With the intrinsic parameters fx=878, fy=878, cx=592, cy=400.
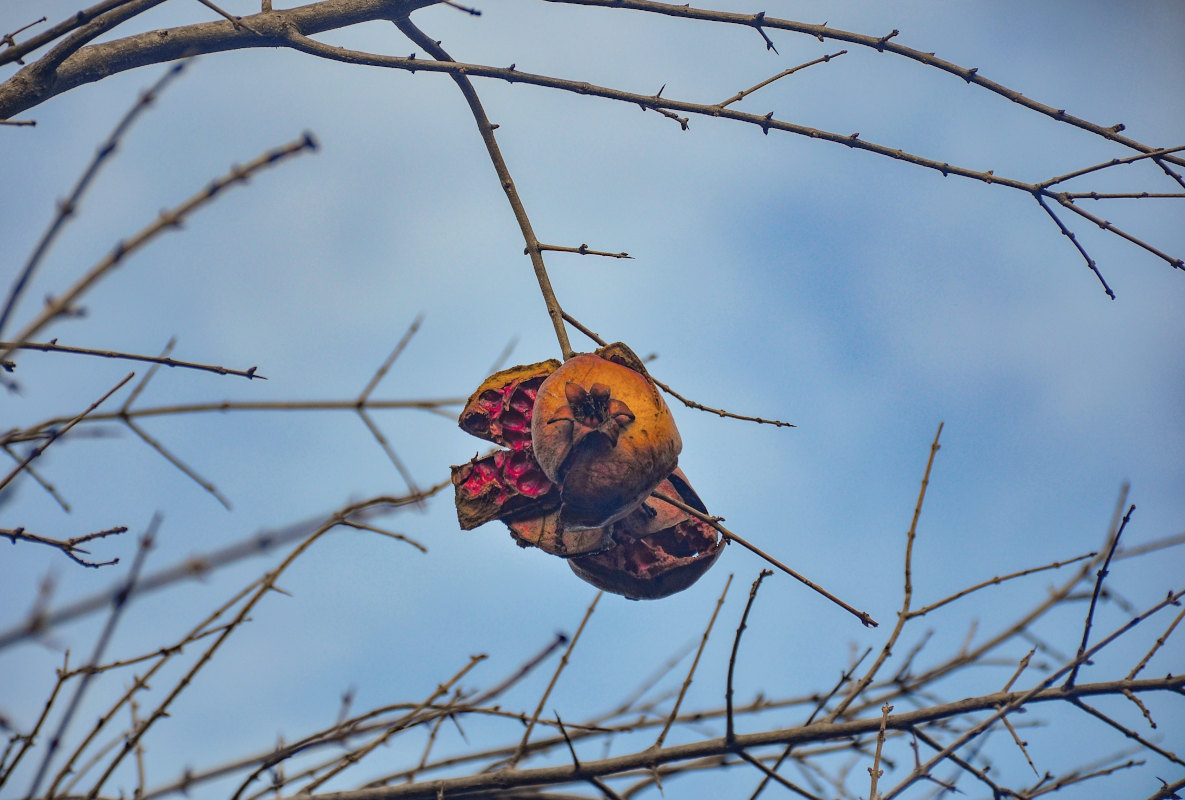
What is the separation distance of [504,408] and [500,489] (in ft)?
0.89

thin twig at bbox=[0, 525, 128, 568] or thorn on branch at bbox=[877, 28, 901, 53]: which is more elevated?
thorn on branch at bbox=[877, 28, 901, 53]

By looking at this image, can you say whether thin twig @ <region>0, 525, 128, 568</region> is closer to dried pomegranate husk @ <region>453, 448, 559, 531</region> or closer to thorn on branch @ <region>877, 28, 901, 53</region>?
dried pomegranate husk @ <region>453, 448, 559, 531</region>

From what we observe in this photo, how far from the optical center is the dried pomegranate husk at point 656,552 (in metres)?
2.80

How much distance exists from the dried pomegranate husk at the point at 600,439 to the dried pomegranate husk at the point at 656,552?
9.7 inches

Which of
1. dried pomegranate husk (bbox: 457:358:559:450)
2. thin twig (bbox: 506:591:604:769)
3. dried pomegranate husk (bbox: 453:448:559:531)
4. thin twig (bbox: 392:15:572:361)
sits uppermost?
thin twig (bbox: 392:15:572:361)

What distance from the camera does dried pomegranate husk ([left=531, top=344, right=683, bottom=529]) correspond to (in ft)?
7.98

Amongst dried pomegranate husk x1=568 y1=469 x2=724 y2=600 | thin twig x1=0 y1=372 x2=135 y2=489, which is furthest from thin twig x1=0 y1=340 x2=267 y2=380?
dried pomegranate husk x1=568 y1=469 x2=724 y2=600

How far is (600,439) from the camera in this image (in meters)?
2.44

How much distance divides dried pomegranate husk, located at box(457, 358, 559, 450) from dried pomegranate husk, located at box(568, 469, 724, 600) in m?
0.44

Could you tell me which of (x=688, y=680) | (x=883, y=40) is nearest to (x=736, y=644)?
(x=688, y=680)

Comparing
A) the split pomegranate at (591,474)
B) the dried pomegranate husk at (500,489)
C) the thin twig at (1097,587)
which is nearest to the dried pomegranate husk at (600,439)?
the split pomegranate at (591,474)

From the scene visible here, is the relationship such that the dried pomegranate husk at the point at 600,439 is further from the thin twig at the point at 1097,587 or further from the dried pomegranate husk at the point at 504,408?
the thin twig at the point at 1097,587

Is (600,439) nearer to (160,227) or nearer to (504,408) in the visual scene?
(504,408)

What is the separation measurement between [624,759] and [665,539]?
2.56 feet
